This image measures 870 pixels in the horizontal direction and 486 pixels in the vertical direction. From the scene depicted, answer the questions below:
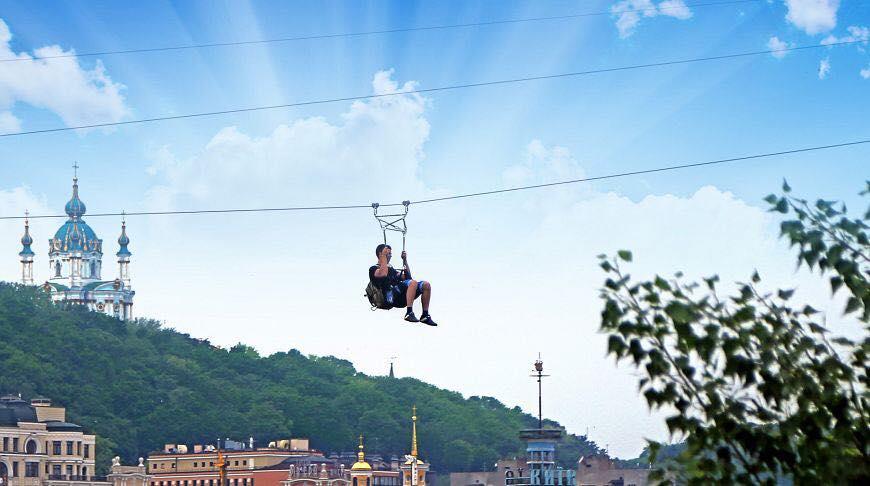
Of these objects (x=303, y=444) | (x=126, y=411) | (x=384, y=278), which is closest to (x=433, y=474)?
(x=303, y=444)

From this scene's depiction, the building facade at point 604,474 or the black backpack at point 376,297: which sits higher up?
the black backpack at point 376,297

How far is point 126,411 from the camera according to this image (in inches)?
7628

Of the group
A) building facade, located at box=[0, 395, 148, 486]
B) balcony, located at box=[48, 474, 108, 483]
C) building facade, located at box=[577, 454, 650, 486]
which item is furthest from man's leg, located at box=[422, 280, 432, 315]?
building facade, located at box=[577, 454, 650, 486]

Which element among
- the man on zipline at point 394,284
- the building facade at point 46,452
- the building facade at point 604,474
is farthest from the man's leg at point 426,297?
the building facade at point 604,474

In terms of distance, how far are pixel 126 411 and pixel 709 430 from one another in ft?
605

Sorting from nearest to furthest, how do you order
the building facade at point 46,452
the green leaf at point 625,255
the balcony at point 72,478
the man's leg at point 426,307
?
the green leaf at point 625,255
the man's leg at point 426,307
the building facade at point 46,452
the balcony at point 72,478

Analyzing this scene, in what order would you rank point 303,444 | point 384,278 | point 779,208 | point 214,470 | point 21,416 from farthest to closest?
point 303,444
point 214,470
point 21,416
point 384,278
point 779,208

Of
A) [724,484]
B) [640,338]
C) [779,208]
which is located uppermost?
[779,208]

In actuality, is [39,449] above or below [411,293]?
above

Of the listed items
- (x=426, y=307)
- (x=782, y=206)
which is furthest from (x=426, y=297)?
(x=782, y=206)

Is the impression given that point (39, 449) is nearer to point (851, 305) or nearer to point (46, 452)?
point (46, 452)

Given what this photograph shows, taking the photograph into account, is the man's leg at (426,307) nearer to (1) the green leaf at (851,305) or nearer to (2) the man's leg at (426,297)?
(2) the man's leg at (426,297)

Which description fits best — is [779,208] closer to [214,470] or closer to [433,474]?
[214,470]

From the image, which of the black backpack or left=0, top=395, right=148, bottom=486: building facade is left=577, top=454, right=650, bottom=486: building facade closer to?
left=0, top=395, right=148, bottom=486: building facade
